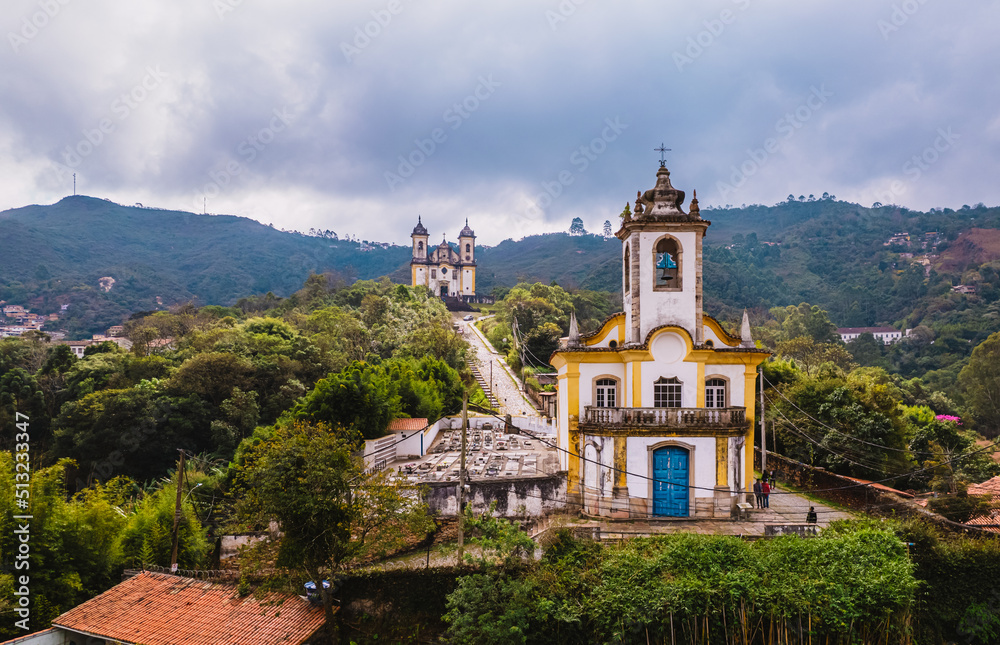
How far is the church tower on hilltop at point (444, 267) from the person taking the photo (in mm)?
93688

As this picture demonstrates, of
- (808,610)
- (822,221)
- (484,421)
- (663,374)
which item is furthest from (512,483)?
(822,221)

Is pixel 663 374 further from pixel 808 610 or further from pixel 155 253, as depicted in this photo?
pixel 155 253

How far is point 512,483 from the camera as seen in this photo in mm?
18312

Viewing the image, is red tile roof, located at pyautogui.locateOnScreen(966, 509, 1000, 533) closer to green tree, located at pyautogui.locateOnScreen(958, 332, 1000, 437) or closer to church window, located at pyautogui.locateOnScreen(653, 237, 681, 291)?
church window, located at pyautogui.locateOnScreen(653, 237, 681, 291)

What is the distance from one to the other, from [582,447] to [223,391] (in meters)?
30.6

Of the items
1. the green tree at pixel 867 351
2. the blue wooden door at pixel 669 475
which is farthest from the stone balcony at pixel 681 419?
the green tree at pixel 867 351

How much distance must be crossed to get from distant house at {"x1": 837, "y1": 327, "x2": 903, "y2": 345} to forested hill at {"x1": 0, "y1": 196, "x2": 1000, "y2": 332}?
2569mm

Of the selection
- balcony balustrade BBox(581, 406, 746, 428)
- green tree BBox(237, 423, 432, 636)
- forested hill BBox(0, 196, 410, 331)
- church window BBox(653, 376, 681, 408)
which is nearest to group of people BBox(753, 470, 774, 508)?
balcony balustrade BBox(581, 406, 746, 428)

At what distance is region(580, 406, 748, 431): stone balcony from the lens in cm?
1828

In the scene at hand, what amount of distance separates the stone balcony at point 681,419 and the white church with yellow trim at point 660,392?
3 centimetres

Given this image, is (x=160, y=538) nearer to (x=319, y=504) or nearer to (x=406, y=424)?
(x=319, y=504)

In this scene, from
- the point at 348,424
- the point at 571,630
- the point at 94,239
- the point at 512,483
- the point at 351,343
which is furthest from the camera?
the point at 94,239

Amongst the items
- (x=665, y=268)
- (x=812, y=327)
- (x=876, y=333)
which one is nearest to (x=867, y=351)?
(x=812, y=327)

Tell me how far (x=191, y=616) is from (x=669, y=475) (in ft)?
42.3
